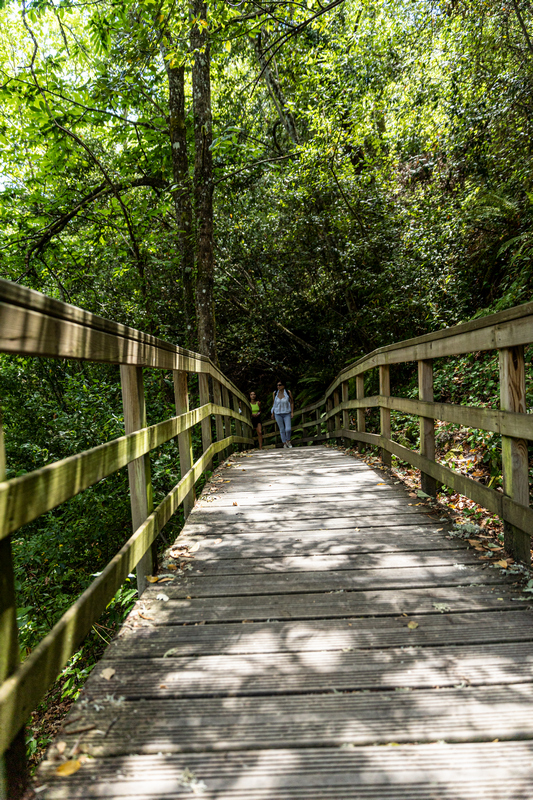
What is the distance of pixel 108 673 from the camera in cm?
209

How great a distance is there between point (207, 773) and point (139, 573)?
149cm

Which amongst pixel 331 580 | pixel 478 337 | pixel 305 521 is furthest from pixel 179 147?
pixel 331 580

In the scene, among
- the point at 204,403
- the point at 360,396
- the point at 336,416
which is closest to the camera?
the point at 204,403

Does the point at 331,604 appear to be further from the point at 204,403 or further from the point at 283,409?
the point at 283,409

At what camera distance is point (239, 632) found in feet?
7.91

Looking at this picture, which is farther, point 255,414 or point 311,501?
point 255,414

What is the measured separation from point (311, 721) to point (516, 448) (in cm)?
186

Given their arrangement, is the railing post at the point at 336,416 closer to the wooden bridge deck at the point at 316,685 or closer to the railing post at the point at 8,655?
the wooden bridge deck at the point at 316,685

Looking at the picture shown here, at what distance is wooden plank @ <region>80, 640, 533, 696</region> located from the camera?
6.47 ft

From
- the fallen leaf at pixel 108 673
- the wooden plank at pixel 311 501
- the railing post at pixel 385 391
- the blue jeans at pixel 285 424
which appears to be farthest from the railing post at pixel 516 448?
the blue jeans at pixel 285 424

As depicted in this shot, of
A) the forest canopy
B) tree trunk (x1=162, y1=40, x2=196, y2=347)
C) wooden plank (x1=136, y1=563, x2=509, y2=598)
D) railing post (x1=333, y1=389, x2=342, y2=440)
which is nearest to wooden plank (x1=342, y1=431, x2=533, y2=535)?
wooden plank (x1=136, y1=563, x2=509, y2=598)

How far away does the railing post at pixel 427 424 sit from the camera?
424cm

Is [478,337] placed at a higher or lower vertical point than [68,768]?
higher

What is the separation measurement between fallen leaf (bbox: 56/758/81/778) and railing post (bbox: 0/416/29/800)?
0.10 meters
